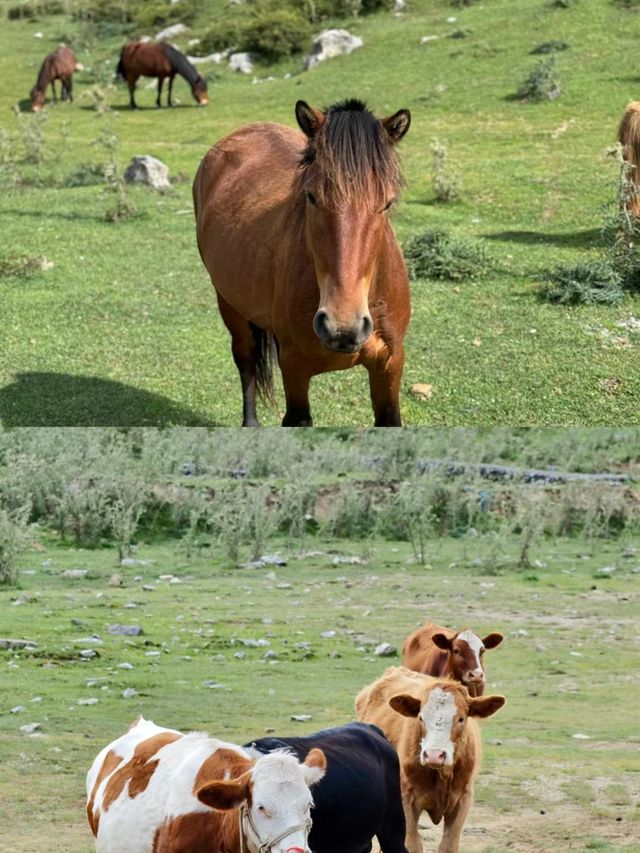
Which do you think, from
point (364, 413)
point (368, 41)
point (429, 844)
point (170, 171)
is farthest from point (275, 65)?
point (429, 844)

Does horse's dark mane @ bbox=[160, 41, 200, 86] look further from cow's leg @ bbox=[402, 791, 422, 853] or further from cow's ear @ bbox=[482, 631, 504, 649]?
cow's leg @ bbox=[402, 791, 422, 853]

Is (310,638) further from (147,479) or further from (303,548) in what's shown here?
(147,479)

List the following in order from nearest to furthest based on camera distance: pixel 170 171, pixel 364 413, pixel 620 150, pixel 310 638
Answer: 1. pixel 310 638
2. pixel 364 413
3. pixel 620 150
4. pixel 170 171

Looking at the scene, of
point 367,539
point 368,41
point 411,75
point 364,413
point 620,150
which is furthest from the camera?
point 368,41

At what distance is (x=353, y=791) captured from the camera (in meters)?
4.30

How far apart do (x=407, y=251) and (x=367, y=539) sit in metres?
6.71

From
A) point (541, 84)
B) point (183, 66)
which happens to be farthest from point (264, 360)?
point (183, 66)

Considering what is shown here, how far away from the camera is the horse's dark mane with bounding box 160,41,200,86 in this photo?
28672 mm

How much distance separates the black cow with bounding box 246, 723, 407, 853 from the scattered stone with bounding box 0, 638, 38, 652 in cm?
284

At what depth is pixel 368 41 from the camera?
29.7 metres

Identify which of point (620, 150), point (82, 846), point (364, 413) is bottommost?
point (82, 846)

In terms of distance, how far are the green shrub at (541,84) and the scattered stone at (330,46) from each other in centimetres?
670

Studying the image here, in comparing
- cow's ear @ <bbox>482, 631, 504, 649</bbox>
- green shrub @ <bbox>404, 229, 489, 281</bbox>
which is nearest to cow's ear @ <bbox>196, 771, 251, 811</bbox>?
cow's ear @ <bbox>482, 631, 504, 649</bbox>

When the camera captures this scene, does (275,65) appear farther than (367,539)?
Yes
